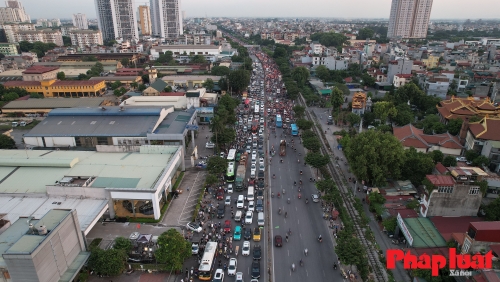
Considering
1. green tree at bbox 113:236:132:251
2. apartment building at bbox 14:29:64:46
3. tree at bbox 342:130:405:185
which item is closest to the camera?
green tree at bbox 113:236:132:251

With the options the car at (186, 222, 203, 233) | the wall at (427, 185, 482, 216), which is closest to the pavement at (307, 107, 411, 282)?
the wall at (427, 185, 482, 216)

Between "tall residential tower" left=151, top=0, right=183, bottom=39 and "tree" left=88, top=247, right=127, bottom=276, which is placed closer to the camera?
"tree" left=88, top=247, right=127, bottom=276

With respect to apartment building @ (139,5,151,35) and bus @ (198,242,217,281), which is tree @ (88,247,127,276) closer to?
bus @ (198,242,217,281)

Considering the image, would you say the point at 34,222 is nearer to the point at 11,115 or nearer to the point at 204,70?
the point at 11,115

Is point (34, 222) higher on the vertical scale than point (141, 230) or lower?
higher

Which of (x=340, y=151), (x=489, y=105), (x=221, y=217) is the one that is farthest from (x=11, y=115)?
(x=489, y=105)

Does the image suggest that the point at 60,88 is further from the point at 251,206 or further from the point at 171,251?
the point at 171,251

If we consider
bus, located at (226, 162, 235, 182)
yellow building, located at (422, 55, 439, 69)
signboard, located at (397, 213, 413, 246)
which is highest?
yellow building, located at (422, 55, 439, 69)
